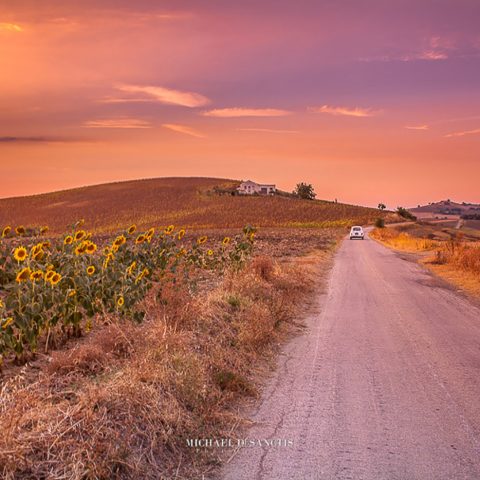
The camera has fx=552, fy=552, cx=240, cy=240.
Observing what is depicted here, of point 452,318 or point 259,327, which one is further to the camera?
point 452,318

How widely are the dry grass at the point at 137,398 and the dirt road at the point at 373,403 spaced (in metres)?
0.47

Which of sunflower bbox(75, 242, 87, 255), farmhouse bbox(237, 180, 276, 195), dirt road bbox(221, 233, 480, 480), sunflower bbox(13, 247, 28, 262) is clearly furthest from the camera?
farmhouse bbox(237, 180, 276, 195)

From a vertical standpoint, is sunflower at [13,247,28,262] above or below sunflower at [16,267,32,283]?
above

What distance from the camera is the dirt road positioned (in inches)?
185

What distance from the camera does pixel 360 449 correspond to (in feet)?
16.4

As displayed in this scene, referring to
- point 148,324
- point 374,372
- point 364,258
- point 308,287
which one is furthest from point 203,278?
point 364,258

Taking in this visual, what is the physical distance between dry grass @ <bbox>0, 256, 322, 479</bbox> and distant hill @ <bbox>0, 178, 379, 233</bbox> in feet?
224

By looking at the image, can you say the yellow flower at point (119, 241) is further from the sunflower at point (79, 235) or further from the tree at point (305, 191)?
the tree at point (305, 191)

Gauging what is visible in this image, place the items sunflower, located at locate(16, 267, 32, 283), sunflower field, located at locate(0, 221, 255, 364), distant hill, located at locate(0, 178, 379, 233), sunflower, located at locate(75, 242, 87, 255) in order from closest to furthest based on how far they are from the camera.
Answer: sunflower, located at locate(16, 267, 32, 283)
sunflower field, located at locate(0, 221, 255, 364)
sunflower, located at locate(75, 242, 87, 255)
distant hill, located at locate(0, 178, 379, 233)

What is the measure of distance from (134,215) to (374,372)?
87324mm

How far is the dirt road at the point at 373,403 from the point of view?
185 inches

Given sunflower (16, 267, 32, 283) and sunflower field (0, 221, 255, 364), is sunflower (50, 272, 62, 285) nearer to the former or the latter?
sunflower field (0, 221, 255, 364)

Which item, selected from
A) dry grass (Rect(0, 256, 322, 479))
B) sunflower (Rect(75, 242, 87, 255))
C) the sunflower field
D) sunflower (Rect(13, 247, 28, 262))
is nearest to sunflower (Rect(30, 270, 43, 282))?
the sunflower field

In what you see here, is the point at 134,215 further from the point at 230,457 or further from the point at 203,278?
the point at 230,457
